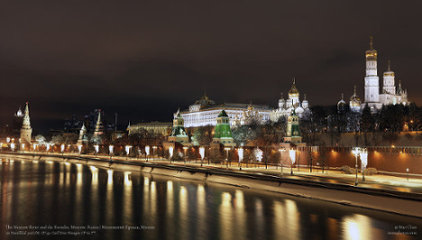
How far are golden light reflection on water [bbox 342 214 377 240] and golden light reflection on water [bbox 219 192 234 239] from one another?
5.68 meters

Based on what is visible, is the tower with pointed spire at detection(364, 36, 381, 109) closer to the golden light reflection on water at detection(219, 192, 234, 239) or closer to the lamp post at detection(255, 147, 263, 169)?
the lamp post at detection(255, 147, 263, 169)

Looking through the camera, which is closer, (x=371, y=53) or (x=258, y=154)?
(x=258, y=154)

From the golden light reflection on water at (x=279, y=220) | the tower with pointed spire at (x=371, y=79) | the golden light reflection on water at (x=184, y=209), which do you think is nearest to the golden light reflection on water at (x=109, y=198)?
the golden light reflection on water at (x=184, y=209)

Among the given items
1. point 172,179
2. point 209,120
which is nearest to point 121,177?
point 172,179

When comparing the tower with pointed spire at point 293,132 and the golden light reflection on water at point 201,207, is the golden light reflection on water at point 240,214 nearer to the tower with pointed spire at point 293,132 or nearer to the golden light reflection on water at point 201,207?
the golden light reflection on water at point 201,207

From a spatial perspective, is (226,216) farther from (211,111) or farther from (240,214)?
(211,111)

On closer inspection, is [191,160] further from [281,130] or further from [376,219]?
[376,219]

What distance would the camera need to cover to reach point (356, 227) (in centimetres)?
2072

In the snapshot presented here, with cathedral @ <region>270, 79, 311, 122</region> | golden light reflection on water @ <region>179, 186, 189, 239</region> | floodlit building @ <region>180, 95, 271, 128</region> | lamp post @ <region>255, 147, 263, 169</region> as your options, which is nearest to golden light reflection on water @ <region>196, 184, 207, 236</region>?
golden light reflection on water @ <region>179, 186, 189, 239</region>

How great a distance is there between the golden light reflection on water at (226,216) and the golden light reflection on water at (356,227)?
223 inches

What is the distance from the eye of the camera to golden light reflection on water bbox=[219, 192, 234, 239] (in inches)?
787

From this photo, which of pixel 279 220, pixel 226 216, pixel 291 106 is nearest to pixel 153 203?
pixel 226 216

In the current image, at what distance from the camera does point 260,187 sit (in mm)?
33094

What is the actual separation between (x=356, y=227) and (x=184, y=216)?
9.79 meters
